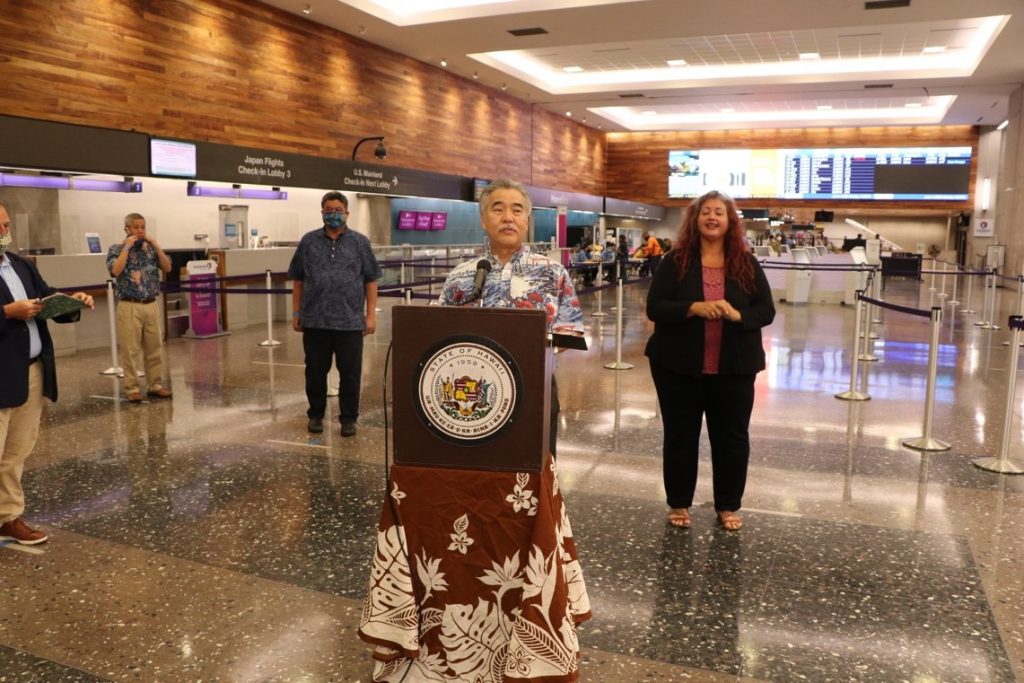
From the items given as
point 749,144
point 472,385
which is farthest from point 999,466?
point 749,144

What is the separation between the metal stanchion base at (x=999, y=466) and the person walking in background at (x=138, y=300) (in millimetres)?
5980

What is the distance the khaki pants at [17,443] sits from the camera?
3584 mm

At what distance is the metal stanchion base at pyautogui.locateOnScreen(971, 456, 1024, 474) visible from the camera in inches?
187

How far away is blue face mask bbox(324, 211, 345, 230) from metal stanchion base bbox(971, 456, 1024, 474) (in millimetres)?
4245

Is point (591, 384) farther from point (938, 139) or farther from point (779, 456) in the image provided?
point (938, 139)


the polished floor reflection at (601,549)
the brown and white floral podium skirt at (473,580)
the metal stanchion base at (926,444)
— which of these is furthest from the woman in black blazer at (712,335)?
the metal stanchion base at (926,444)

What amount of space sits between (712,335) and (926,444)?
252 centimetres

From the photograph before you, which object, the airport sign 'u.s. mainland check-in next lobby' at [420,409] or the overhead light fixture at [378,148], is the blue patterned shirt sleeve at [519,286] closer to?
the airport sign 'u.s. mainland check-in next lobby' at [420,409]

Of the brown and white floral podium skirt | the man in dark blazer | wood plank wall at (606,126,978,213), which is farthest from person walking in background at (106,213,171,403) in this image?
wood plank wall at (606,126,978,213)

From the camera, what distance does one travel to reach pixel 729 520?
3828 millimetres

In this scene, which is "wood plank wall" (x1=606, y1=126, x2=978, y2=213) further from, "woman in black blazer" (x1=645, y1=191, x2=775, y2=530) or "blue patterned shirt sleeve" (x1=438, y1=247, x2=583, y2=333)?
"blue patterned shirt sleeve" (x1=438, y1=247, x2=583, y2=333)

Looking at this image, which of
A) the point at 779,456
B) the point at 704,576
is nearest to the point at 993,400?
the point at 779,456

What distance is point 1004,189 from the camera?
68.2 ft

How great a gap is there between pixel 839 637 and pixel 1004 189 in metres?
21.9
